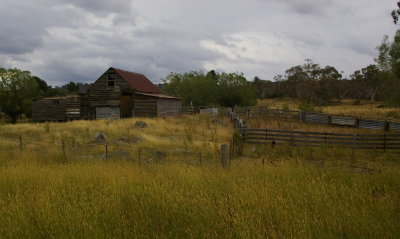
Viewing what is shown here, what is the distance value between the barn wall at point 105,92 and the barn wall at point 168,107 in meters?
4.41

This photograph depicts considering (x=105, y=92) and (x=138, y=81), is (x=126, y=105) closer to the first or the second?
(x=105, y=92)

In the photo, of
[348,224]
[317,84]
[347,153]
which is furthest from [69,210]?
[317,84]

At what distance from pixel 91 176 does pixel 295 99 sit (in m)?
88.4

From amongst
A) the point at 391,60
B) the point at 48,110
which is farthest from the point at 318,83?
the point at 48,110

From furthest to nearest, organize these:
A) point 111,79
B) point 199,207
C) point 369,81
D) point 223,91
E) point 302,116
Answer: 1. point 369,81
2. point 223,91
3. point 111,79
4. point 302,116
5. point 199,207

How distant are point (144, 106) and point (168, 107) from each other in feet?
15.2

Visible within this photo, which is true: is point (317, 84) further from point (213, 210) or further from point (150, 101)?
point (213, 210)

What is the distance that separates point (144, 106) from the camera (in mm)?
36250

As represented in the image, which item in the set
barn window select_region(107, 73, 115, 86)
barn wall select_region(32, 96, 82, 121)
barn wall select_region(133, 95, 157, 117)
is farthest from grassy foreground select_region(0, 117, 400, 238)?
barn wall select_region(32, 96, 82, 121)

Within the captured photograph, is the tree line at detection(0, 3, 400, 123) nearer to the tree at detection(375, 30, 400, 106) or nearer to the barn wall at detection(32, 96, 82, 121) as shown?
the tree at detection(375, 30, 400, 106)

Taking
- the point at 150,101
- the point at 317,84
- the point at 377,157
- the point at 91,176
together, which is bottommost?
the point at 377,157

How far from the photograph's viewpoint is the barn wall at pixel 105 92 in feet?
120

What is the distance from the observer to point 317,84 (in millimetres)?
73188

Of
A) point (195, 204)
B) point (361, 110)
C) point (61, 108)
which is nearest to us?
point (195, 204)
